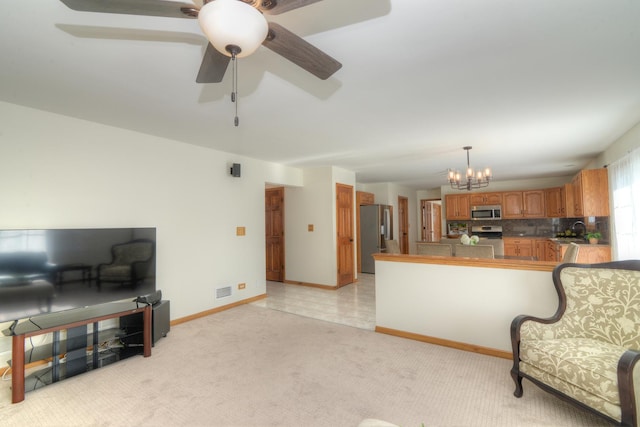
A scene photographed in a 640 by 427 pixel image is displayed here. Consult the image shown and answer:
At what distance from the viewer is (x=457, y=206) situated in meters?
8.22

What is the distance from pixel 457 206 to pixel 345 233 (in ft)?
13.1

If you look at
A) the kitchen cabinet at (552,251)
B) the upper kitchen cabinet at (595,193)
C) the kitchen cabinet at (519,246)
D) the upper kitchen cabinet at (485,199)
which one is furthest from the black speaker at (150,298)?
the upper kitchen cabinet at (485,199)

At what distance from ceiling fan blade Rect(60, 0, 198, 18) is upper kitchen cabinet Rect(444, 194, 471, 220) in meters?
8.30

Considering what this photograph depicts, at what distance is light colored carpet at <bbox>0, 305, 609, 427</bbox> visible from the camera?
198cm

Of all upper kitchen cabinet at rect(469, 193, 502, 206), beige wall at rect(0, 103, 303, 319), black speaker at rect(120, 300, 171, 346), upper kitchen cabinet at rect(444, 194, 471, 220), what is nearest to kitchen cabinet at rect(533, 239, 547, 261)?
upper kitchen cabinet at rect(469, 193, 502, 206)

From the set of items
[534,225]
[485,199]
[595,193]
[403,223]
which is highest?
[485,199]

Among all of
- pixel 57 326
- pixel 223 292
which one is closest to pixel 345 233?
pixel 223 292

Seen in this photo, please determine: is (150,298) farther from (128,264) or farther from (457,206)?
(457,206)

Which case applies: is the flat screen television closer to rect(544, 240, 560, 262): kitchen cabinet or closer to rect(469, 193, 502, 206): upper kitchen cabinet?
rect(544, 240, 560, 262): kitchen cabinet

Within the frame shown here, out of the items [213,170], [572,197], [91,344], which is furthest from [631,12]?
[572,197]

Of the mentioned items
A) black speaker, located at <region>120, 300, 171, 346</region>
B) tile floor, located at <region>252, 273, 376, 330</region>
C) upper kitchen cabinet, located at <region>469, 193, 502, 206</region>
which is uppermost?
upper kitchen cabinet, located at <region>469, 193, 502, 206</region>

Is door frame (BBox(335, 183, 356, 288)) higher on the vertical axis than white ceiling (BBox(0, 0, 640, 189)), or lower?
lower

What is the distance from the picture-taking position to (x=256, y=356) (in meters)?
2.89

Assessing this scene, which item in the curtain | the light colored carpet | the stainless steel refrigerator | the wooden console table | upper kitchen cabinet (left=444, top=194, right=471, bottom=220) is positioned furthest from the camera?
upper kitchen cabinet (left=444, top=194, right=471, bottom=220)
